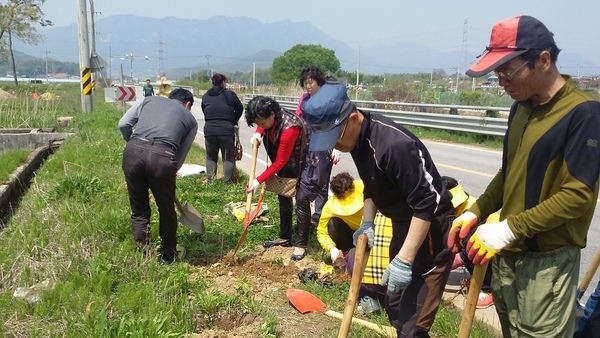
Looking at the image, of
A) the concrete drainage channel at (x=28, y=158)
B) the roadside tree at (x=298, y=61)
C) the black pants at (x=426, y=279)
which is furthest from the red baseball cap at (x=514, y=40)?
the roadside tree at (x=298, y=61)

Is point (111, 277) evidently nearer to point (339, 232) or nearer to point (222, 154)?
point (339, 232)

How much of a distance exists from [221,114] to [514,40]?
6039 millimetres

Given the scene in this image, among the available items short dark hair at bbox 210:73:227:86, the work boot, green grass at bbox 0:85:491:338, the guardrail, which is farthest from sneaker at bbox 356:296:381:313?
the guardrail

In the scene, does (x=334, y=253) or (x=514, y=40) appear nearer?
(x=514, y=40)

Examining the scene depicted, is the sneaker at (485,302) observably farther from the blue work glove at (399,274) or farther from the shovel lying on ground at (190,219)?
the shovel lying on ground at (190,219)

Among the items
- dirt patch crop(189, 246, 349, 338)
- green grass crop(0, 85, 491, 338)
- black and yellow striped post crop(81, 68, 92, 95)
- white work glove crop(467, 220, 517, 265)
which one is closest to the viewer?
white work glove crop(467, 220, 517, 265)

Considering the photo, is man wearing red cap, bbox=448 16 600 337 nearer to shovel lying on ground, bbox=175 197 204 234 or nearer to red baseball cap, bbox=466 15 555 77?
red baseball cap, bbox=466 15 555 77

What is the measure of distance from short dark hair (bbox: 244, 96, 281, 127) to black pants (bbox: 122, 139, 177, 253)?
0.81 meters

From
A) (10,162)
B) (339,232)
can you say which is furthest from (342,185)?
(10,162)

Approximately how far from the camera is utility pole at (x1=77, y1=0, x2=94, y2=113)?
616 inches

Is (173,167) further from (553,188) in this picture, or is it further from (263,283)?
(553,188)

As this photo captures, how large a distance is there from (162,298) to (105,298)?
36 centimetres

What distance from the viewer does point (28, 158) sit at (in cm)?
1000

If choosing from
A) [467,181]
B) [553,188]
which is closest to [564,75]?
[553,188]
